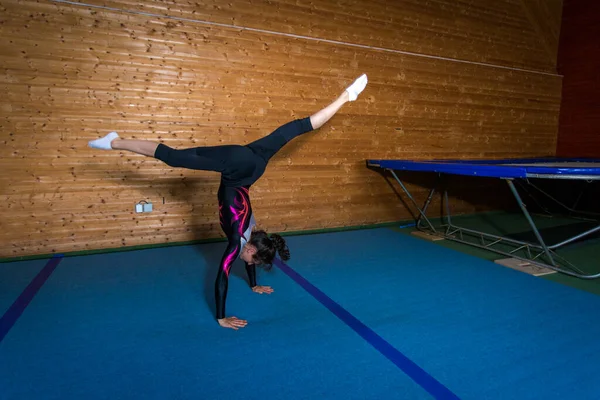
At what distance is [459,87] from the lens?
637cm

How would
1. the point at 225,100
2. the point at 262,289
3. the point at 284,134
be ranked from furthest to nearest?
the point at 225,100 → the point at 262,289 → the point at 284,134

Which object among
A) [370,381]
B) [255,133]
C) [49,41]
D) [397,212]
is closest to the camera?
[370,381]

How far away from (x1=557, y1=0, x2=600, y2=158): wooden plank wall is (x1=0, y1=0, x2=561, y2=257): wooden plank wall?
1.18 metres

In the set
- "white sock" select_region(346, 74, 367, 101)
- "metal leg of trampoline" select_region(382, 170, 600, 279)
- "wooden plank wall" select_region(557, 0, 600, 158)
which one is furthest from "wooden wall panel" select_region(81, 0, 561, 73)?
"metal leg of trampoline" select_region(382, 170, 600, 279)

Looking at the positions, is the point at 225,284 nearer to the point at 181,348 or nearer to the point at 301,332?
the point at 181,348

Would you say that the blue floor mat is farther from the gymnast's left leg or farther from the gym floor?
the gymnast's left leg

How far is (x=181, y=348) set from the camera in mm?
2398

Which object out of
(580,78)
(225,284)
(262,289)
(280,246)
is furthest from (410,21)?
(225,284)

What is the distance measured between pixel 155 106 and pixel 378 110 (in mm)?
3207

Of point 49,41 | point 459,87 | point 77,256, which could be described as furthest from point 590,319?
point 49,41

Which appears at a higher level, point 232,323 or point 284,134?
point 284,134

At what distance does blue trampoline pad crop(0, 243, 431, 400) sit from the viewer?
2.00 m

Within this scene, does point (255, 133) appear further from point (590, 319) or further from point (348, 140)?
point (590, 319)

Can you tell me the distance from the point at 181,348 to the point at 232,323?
1.25 feet
